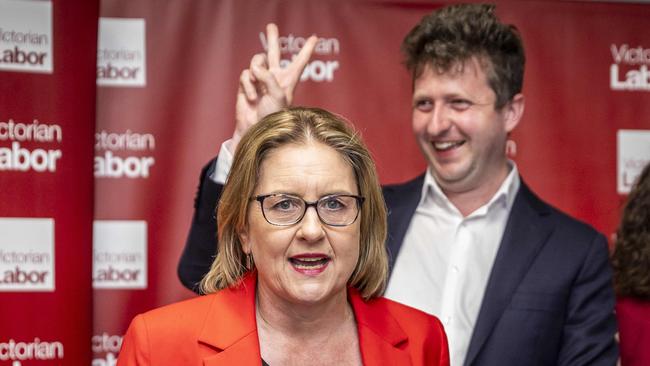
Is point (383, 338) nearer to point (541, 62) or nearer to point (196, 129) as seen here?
point (196, 129)

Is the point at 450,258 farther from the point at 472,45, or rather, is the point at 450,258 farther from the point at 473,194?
the point at 472,45

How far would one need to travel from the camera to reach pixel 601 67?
4.18m

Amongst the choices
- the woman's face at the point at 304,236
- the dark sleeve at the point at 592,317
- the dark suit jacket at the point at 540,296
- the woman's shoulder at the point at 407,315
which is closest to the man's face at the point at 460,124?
the dark suit jacket at the point at 540,296

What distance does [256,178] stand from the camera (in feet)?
6.97

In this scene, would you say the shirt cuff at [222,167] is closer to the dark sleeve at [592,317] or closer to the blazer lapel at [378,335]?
the blazer lapel at [378,335]

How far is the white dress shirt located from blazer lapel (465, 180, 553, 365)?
63mm

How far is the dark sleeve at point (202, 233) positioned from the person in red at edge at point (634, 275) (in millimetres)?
1424

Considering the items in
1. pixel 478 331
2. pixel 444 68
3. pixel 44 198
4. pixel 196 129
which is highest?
pixel 444 68

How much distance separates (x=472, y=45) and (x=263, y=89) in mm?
762

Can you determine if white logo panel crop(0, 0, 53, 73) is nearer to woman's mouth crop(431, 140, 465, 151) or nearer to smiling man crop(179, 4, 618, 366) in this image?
smiling man crop(179, 4, 618, 366)

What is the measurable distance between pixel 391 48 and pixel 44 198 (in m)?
1.56

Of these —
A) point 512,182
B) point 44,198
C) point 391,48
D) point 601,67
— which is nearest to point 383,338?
point 512,182

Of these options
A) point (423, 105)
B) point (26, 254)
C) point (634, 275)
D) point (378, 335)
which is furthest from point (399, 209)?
point (26, 254)

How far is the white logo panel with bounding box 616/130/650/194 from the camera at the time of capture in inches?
165
